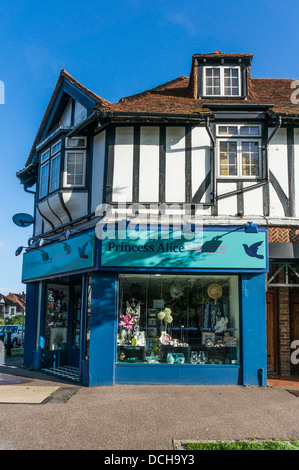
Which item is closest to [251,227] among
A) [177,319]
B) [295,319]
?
[177,319]

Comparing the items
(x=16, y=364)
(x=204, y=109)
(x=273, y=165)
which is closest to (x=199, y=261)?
(x=273, y=165)

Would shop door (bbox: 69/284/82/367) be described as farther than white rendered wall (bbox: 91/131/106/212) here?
Yes

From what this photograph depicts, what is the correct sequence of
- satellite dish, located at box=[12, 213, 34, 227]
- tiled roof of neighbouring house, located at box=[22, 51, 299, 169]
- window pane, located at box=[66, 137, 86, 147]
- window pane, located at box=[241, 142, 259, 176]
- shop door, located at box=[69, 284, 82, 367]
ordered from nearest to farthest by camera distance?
window pane, located at box=[241, 142, 259, 176] → tiled roof of neighbouring house, located at box=[22, 51, 299, 169] → window pane, located at box=[66, 137, 86, 147] → shop door, located at box=[69, 284, 82, 367] → satellite dish, located at box=[12, 213, 34, 227]

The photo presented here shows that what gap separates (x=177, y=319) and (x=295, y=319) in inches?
145

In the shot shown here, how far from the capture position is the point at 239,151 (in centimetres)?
1121

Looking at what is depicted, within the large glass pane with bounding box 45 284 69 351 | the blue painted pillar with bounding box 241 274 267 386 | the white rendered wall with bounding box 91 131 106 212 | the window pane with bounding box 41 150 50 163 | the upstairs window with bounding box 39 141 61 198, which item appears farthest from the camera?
the window pane with bounding box 41 150 50 163

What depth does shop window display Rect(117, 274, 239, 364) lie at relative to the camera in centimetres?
1063

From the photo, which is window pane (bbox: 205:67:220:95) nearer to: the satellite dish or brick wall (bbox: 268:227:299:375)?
brick wall (bbox: 268:227:299:375)

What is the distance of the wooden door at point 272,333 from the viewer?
1183 centimetres

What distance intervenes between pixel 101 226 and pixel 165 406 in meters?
4.59

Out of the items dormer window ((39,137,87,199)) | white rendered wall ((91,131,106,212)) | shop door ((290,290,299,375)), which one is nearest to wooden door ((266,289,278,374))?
shop door ((290,290,299,375))

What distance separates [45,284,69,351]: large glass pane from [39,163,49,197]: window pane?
3.05 metres

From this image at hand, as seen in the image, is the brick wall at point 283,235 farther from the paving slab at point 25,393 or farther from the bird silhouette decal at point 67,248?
the paving slab at point 25,393

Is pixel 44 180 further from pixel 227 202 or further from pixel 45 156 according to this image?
pixel 227 202
